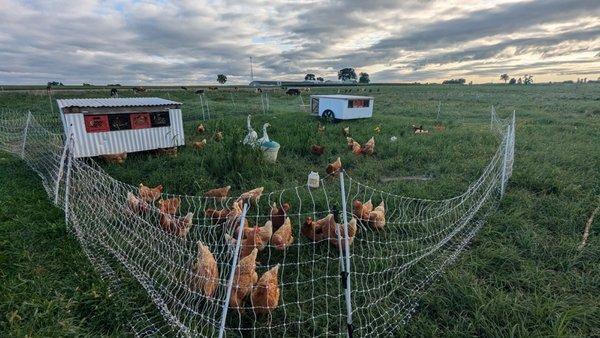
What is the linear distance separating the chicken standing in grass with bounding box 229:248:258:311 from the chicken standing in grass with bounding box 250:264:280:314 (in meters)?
0.08

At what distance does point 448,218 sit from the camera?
470 centimetres

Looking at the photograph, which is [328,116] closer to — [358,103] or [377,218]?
[358,103]

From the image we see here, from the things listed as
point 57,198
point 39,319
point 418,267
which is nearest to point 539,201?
point 418,267

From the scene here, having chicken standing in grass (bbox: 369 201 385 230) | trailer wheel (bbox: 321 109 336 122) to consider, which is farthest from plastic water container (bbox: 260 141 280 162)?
trailer wheel (bbox: 321 109 336 122)

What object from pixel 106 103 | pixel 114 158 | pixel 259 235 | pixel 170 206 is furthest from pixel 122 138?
pixel 259 235

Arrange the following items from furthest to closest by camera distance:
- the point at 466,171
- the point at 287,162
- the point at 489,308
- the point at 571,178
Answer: the point at 287,162 < the point at 466,171 < the point at 571,178 < the point at 489,308

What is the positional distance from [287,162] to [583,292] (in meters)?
5.65

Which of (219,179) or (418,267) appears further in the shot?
(219,179)

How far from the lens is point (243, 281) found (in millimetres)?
2914

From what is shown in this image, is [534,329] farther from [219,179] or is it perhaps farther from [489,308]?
[219,179]

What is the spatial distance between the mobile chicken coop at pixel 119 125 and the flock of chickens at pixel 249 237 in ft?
10.7

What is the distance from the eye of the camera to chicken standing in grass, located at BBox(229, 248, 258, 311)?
2828mm

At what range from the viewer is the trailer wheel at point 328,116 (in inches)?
534

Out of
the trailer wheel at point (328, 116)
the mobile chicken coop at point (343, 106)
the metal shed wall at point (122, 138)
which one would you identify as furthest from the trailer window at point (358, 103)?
A: the metal shed wall at point (122, 138)
